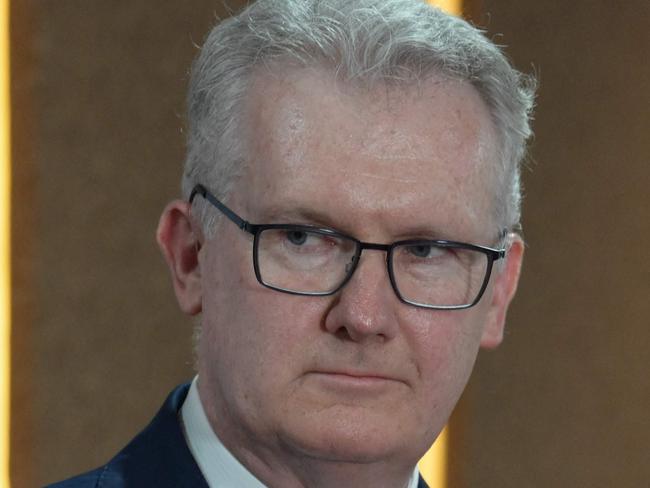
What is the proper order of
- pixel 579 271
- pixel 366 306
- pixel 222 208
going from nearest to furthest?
pixel 366 306 → pixel 222 208 → pixel 579 271

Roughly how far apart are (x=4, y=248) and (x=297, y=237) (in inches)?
62.0

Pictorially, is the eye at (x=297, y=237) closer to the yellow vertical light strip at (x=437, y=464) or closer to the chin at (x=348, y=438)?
the chin at (x=348, y=438)

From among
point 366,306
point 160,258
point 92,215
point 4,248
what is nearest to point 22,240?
point 4,248

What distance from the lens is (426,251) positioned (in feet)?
4.91

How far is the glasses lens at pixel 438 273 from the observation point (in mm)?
1464

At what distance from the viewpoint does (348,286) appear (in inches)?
56.5

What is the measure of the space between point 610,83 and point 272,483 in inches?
72.4

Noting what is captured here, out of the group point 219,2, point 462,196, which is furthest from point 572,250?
point 462,196

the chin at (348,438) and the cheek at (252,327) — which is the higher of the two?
the cheek at (252,327)

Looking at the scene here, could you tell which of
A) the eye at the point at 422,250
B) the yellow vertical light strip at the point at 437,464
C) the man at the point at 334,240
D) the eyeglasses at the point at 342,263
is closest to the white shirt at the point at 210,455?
the man at the point at 334,240

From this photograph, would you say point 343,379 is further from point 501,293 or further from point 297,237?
point 501,293

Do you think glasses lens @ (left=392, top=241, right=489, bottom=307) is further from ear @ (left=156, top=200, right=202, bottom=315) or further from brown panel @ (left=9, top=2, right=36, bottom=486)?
brown panel @ (left=9, top=2, right=36, bottom=486)

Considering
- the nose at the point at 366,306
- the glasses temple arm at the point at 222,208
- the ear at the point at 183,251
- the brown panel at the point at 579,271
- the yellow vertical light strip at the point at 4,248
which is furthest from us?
the brown panel at the point at 579,271

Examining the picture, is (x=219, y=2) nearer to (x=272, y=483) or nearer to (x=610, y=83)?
(x=610, y=83)
